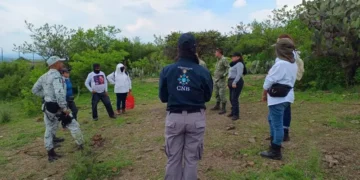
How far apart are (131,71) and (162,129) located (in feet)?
43.7

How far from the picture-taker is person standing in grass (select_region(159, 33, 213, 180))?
3591mm

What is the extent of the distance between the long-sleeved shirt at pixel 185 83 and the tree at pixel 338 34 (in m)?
7.58

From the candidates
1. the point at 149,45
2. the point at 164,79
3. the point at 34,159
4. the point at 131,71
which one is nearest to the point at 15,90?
the point at 131,71

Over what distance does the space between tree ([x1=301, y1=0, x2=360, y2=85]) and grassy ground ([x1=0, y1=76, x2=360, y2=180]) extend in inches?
64.8

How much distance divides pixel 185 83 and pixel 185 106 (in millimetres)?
257

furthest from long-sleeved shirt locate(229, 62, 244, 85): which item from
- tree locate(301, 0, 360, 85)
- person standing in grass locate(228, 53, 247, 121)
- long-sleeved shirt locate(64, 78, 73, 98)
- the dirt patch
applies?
tree locate(301, 0, 360, 85)

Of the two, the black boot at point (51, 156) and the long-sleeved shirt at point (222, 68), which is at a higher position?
the long-sleeved shirt at point (222, 68)

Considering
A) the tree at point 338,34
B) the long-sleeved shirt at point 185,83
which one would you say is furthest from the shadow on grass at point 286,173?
the tree at point 338,34

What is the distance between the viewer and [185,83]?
3.57 metres

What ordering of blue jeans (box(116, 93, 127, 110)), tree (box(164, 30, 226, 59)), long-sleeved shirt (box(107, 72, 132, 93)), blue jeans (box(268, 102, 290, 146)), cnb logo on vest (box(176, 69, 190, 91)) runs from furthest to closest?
tree (box(164, 30, 226, 59)), blue jeans (box(116, 93, 127, 110)), long-sleeved shirt (box(107, 72, 132, 93)), blue jeans (box(268, 102, 290, 146)), cnb logo on vest (box(176, 69, 190, 91))

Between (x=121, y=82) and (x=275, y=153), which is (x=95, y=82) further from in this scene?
(x=275, y=153)

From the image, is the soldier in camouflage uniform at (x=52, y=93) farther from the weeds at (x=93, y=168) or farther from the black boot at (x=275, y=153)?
the black boot at (x=275, y=153)

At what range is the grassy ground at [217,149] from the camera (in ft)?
14.9

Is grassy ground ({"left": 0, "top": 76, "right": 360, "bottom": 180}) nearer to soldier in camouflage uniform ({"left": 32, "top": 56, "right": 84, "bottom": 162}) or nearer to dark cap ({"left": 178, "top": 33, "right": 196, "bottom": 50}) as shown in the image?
soldier in camouflage uniform ({"left": 32, "top": 56, "right": 84, "bottom": 162})
